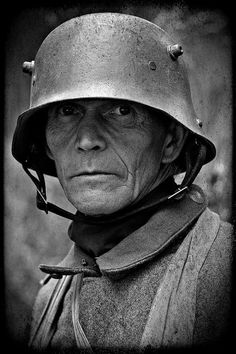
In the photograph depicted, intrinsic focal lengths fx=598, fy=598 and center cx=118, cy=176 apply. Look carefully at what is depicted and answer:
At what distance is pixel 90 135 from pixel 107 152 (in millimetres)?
109

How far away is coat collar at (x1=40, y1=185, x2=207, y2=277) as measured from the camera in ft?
8.82

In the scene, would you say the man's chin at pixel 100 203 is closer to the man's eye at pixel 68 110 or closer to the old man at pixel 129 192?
the old man at pixel 129 192

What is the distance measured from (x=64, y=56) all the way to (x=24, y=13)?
1408mm

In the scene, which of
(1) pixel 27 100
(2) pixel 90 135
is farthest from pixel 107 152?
(1) pixel 27 100

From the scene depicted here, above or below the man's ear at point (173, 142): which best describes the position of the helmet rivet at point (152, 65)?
above

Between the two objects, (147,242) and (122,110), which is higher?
(122,110)

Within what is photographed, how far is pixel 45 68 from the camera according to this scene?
113 inches

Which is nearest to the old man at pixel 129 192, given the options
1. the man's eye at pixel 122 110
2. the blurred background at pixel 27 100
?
the man's eye at pixel 122 110

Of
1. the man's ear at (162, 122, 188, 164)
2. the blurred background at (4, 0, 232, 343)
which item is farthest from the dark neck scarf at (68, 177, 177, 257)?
the blurred background at (4, 0, 232, 343)

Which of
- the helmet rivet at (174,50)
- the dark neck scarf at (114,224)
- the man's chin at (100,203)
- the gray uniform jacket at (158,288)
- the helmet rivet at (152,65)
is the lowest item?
the gray uniform jacket at (158,288)

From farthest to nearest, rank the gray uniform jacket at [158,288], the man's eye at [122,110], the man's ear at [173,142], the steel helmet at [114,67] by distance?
the man's ear at [173,142] → the man's eye at [122,110] → the steel helmet at [114,67] → the gray uniform jacket at [158,288]

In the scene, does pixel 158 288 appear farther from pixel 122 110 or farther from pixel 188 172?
pixel 122 110

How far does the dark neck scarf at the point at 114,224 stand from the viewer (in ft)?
9.25

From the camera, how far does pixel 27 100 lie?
449 centimetres
